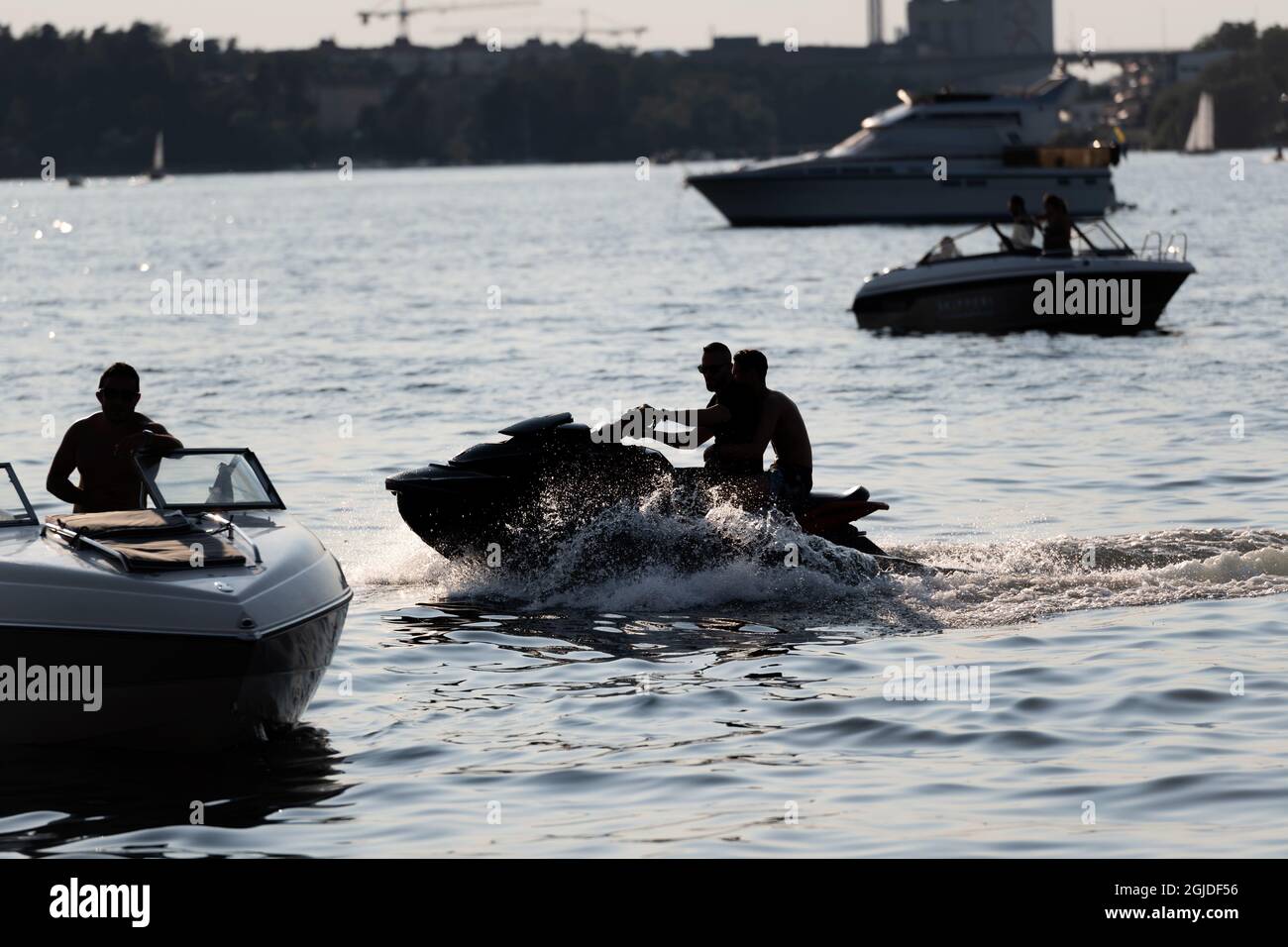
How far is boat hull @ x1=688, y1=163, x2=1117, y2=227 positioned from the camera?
210 feet

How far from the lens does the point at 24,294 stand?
4809 cm

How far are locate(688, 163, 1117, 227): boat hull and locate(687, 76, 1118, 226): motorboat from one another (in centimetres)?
3

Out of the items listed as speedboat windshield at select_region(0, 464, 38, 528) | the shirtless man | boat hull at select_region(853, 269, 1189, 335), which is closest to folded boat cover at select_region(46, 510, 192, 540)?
speedboat windshield at select_region(0, 464, 38, 528)

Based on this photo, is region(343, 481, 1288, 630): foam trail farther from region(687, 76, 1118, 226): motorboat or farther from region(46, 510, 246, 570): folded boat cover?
region(687, 76, 1118, 226): motorboat

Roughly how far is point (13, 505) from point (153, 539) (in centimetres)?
97

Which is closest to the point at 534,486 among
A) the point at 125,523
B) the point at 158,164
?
the point at 125,523

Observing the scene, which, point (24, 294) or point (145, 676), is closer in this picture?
point (145, 676)

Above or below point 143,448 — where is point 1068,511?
below

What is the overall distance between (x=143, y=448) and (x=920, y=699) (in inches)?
160

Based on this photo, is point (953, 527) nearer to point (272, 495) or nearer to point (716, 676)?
point (716, 676)

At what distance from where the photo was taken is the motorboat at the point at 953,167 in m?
64.2

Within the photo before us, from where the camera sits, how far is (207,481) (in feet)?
34.5

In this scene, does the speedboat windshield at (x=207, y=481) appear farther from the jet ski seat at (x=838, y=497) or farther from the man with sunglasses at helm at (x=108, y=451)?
the jet ski seat at (x=838, y=497)

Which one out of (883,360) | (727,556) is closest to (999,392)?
(883,360)
